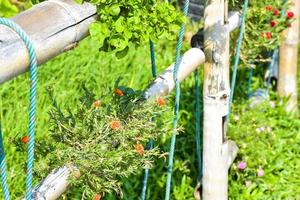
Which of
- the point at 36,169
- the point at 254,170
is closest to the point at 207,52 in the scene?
the point at 36,169

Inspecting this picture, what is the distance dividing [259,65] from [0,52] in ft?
11.0

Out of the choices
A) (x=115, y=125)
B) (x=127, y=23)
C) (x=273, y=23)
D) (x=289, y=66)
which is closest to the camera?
(x=127, y=23)

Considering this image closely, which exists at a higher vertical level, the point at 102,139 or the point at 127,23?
the point at 127,23

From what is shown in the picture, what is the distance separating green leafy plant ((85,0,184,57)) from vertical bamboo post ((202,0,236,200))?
616 millimetres

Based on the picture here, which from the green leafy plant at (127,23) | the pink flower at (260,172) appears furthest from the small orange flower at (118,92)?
the pink flower at (260,172)

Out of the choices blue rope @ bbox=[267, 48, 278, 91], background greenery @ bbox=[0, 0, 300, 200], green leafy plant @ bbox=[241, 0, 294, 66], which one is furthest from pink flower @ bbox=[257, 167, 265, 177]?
blue rope @ bbox=[267, 48, 278, 91]

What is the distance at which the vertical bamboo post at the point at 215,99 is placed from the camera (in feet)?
7.72

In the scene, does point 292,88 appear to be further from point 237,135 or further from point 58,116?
point 58,116

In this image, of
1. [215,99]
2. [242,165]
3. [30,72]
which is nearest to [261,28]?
[242,165]

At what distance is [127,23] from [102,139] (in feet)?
1.21

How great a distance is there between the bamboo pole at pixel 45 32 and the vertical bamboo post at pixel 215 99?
75 cm

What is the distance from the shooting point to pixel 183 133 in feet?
12.0

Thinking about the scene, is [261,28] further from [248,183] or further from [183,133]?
[248,183]

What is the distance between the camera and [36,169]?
6.01 ft
